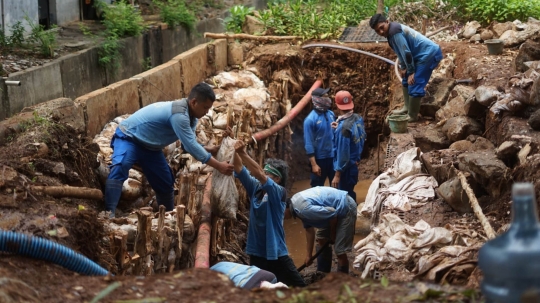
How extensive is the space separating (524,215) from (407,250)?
357 cm

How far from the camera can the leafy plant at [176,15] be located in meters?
16.1

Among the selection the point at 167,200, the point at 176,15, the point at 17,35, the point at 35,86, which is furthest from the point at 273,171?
the point at 176,15

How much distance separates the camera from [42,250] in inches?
212

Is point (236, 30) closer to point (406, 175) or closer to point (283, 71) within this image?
point (283, 71)

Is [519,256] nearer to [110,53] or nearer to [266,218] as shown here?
[266,218]

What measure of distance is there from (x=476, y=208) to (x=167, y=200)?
334 centimetres

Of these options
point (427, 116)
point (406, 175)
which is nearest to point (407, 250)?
point (406, 175)

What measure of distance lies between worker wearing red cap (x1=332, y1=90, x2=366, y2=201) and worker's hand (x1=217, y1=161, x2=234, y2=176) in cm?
280

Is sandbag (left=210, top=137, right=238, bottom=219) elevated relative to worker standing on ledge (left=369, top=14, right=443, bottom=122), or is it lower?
lower

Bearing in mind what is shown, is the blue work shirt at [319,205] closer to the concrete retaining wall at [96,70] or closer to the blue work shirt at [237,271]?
the blue work shirt at [237,271]

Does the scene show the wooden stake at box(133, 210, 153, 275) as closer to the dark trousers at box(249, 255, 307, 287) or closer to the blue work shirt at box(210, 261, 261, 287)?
the blue work shirt at box(210, 261, 261, 287)

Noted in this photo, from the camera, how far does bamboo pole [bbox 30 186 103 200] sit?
7.03 m

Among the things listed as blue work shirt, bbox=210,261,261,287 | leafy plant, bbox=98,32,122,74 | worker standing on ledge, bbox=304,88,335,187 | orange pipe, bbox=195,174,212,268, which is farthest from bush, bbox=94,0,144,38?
blue work shirt, bbox=210,261,261,287

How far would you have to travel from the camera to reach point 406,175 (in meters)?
9.37
